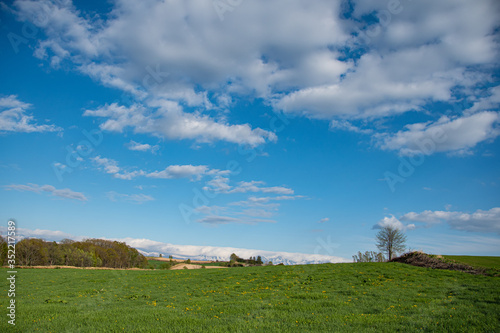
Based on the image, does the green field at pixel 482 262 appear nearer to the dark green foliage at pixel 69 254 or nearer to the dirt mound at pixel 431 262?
the dirt mound at pixel 431 262

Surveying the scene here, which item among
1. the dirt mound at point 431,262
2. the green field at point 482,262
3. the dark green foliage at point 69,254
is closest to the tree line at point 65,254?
the dark green foliage at point 69,254

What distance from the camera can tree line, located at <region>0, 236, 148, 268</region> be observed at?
257 feet

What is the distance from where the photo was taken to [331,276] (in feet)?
93.7

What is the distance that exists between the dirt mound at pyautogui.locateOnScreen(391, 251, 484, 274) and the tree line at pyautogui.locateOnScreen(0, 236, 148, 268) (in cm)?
8696

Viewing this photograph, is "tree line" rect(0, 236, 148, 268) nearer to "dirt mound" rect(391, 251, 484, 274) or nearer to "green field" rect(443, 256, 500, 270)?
"dirt mound" rect(391, 251, 484, 274)

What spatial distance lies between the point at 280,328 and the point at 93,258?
334ft

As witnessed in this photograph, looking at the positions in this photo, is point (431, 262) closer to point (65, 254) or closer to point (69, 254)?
point (69, 254)

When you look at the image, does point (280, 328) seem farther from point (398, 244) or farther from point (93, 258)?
point (93, 258)

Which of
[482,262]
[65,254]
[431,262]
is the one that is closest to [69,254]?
[65,254]

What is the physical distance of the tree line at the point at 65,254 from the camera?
78250 mm

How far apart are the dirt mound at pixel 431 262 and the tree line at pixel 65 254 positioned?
8696 cm

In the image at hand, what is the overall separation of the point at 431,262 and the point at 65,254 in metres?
99.2

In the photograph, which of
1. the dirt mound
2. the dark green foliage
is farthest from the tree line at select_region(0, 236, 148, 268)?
the dirt mound

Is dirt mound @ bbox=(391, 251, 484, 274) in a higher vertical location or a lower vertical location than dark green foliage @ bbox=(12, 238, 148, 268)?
higher
